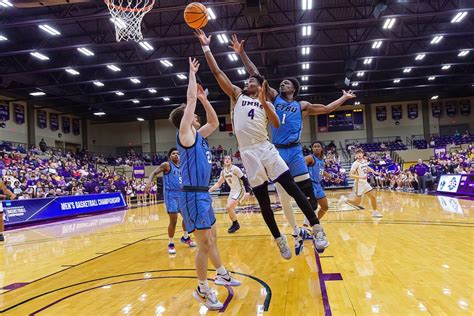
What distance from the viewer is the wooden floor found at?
361 centimetres

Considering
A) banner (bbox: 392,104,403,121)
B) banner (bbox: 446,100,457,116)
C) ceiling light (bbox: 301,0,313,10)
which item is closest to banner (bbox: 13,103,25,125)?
ceiling light (bbox: 301,0,313,10)

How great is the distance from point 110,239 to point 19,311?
5.23 metres

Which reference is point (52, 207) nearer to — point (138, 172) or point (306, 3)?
point (306, 3)

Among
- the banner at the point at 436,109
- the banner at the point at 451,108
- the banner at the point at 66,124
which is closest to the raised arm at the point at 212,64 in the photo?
the banner at the point at 66,124

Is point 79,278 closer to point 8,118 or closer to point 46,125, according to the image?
point 8,118

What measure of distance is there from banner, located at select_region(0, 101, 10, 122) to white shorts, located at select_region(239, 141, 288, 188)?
27.0 m

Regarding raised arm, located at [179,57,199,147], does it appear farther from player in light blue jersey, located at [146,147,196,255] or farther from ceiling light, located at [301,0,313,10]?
ceiling light, located at [301,0,313,10]

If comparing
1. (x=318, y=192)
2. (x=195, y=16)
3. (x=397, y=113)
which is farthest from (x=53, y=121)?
(x=195, y=16)

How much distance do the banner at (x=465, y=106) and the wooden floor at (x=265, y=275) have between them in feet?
100

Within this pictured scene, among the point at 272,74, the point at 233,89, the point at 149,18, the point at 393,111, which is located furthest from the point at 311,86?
the point at 233,89

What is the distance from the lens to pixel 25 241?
370 inches

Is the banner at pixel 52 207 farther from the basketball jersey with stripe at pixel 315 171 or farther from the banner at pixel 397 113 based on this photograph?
the banner at pixel 397 113

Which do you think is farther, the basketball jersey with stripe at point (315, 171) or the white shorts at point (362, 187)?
the white shorts at point (362, 187)

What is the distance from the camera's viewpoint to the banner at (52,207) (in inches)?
500
